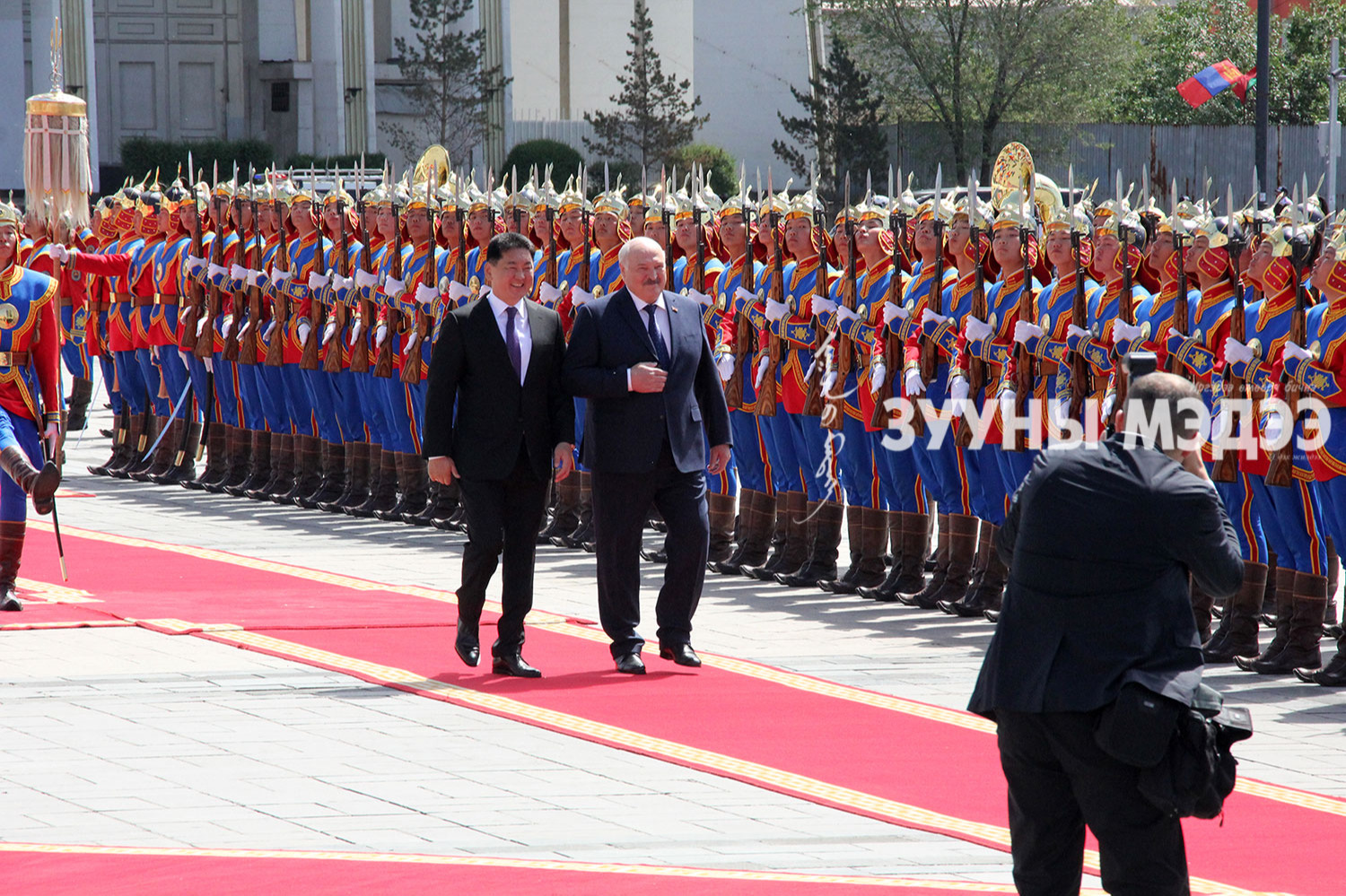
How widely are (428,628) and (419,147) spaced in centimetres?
3407

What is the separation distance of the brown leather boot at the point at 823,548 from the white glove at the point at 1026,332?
150 cm

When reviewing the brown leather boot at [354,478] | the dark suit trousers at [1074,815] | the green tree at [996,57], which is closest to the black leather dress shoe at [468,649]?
the dark suit trousers at [1074,815]

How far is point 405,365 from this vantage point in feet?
40.0

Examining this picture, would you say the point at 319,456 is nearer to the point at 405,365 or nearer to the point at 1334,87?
the point at 405,365

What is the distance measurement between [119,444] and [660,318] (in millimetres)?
8252

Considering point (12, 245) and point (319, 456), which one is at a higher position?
point (12, 245)

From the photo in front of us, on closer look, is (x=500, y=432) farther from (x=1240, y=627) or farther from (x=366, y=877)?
(x=1240, y=627)

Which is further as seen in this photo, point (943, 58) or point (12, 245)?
point (943, 58)

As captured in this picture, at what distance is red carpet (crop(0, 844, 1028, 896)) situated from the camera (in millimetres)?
4793

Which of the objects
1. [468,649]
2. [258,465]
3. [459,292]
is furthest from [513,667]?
[258,465]

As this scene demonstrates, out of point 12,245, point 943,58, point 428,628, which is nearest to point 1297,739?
point 428,628

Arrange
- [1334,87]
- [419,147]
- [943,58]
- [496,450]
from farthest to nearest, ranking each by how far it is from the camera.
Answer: [419,147] → [943,58] → [1334,87] → [496,450]

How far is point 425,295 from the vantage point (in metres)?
12.1

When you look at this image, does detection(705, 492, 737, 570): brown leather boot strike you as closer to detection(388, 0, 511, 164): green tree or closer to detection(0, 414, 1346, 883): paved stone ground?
detection(0, 414, 1346, 883): paved stone ground
